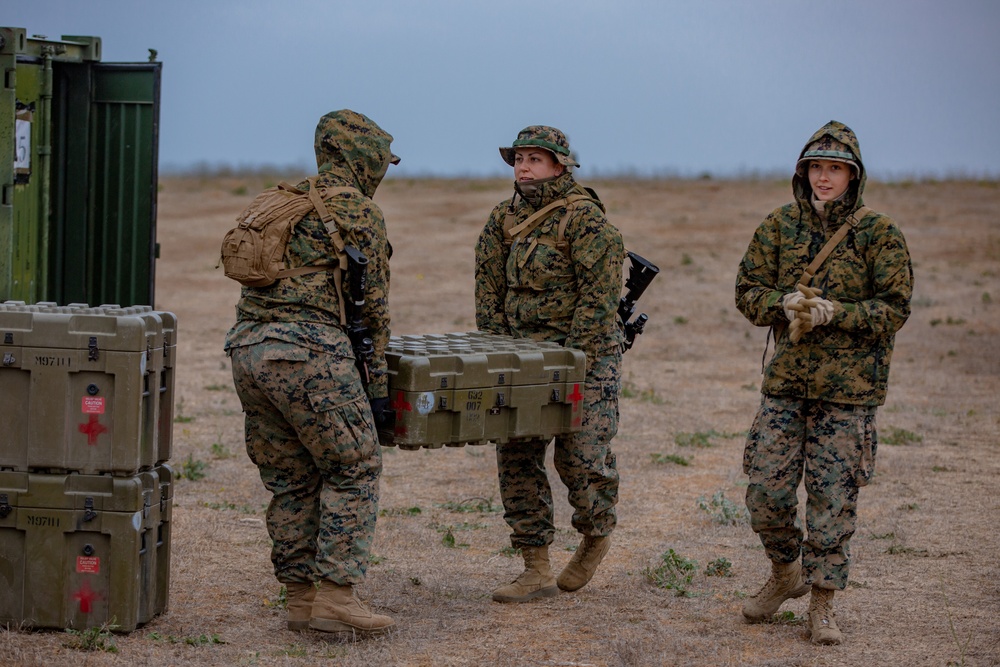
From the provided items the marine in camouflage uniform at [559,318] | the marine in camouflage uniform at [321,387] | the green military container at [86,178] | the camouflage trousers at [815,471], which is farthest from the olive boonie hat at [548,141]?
the green military container at [86,178]

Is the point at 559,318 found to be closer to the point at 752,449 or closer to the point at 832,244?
the point at 752,449

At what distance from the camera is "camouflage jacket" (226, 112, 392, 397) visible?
5.44 m

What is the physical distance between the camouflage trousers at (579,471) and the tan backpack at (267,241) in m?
1.60

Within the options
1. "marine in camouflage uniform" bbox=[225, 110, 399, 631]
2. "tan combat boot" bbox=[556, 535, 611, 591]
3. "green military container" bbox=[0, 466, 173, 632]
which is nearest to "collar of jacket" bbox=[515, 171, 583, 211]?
"marine in camouflage uniform" bbox=[225, 110, 399, 631]

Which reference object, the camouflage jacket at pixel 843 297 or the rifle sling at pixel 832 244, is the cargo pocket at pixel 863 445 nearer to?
the camouflage jacket at pixel 843 297

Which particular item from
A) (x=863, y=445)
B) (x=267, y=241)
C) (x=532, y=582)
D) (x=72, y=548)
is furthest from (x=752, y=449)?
(x=72, y=548)

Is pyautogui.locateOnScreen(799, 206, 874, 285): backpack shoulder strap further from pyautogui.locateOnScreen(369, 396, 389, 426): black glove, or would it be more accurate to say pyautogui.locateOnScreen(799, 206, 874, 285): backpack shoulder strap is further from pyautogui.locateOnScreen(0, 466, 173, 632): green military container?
pyautogui.locateOnScreen(0, 466, 173, 632): green military container

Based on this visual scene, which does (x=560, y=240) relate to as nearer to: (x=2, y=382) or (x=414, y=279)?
(x=2, y=382)

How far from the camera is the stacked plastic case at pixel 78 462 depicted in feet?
17.6

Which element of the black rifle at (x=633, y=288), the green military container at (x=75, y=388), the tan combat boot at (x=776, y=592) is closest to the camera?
the green military container at (x=75, y=388)

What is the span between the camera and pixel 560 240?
6398mm

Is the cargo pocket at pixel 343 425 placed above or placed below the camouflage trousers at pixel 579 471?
above

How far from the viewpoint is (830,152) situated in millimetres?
5793

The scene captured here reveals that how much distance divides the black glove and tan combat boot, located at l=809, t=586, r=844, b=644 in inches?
85.4
